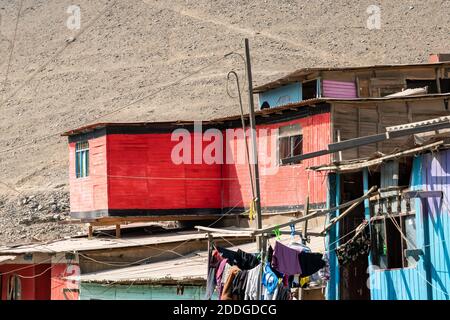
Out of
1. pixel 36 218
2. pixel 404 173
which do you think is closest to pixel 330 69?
pixel 404 173

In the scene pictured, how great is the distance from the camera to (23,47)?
86.1m

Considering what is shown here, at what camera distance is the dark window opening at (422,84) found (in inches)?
1166

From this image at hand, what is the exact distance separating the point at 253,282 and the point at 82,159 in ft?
48.3

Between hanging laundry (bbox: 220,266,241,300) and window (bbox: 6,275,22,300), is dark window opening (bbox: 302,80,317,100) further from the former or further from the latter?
hanging laundry (bbox: 220,266,241,300)

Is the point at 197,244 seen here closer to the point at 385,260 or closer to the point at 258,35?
the point at 385,260

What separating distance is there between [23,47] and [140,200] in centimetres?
5999

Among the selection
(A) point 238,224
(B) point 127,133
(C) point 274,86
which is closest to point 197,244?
(A) point 238,224

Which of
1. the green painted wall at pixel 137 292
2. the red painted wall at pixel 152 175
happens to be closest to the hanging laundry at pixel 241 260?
the green painted wall at pixel 137 292

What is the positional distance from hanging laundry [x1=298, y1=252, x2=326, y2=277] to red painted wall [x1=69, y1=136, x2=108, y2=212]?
41.2 feet

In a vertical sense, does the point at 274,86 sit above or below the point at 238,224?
above

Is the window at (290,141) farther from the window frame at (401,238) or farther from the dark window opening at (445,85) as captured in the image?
the window frame at (401,238)

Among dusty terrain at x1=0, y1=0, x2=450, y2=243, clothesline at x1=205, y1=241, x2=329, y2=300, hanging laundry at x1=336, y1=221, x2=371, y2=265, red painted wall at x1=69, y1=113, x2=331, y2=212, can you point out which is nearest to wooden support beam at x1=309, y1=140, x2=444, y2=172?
hanging laundry at x1=336, y1=221, x2=371, y2=265

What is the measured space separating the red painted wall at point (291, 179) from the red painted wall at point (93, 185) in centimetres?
400

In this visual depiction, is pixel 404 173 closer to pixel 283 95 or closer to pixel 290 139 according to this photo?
pixel 290 139
